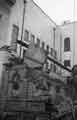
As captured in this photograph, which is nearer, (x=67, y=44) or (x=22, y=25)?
(x=22, y=25)

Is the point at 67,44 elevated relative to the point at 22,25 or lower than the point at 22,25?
lower

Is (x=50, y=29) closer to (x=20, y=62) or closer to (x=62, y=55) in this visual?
(x=62, y=55)

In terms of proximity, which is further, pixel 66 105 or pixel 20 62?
pixel 66 105

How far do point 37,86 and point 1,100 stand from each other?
1.51 meters

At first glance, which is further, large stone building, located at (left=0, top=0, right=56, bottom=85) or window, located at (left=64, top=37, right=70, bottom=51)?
window, located at (left=64, top=37, right=70, bottom=51)

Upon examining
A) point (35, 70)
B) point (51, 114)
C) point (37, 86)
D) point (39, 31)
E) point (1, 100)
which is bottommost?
point (51, 114)

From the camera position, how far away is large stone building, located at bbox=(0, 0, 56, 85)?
10281mm

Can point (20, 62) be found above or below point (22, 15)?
below

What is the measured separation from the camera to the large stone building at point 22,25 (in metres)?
10.3

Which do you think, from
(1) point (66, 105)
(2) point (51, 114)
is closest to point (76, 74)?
(1) point (66, 105)

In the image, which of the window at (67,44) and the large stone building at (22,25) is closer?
the large stone building at (22,25)

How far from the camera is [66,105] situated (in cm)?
922

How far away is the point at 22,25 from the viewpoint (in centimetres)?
1246

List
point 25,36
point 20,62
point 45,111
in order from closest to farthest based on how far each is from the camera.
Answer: point 45,111
point 20,62
point 25,36
